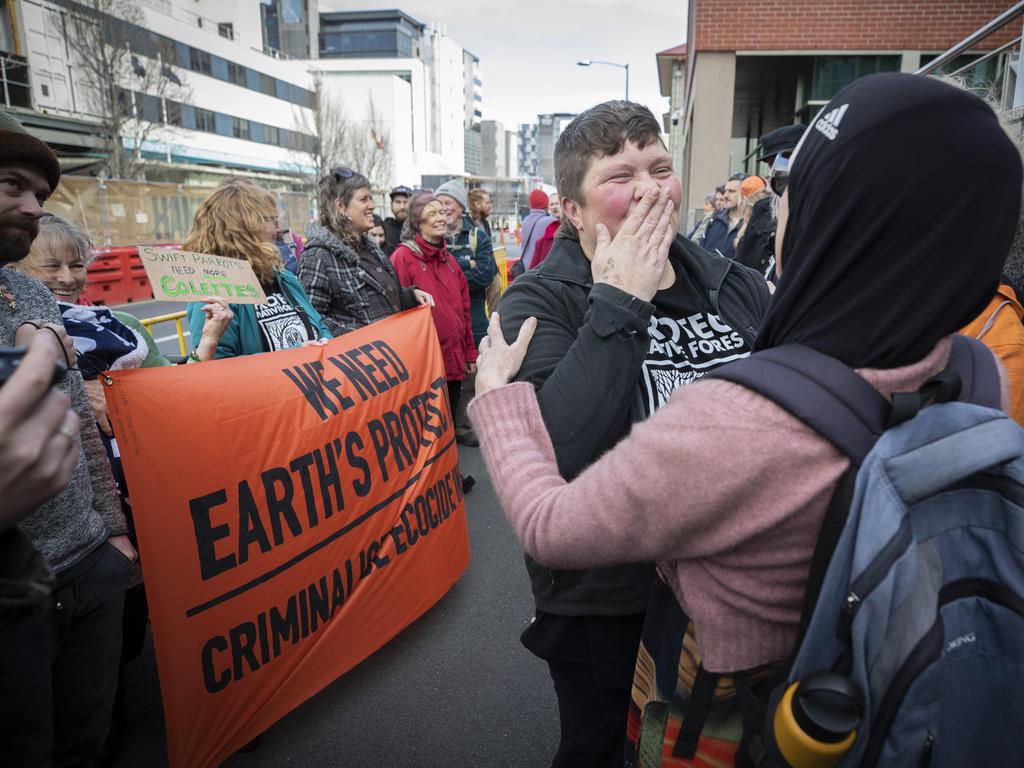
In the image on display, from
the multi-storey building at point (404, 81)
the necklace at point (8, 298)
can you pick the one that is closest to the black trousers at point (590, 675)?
the necklace at point (8, 298)

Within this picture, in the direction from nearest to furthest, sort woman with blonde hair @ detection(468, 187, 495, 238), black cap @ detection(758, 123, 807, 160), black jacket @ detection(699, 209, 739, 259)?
black cap @ detection(758, 123, 807, 160) → black jacket @ detection(699, 209, 739, 259) → woman with blonde hair @ detection(468, 187, 495, 238)

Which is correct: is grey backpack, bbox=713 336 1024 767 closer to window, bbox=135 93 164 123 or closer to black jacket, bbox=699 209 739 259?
black jacket, bbox=699 209 739 259

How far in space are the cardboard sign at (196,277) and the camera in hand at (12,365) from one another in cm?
164

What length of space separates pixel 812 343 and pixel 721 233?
754cm

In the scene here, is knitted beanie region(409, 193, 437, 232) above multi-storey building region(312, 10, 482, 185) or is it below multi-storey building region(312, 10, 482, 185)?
below

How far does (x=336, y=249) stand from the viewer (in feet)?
14.6

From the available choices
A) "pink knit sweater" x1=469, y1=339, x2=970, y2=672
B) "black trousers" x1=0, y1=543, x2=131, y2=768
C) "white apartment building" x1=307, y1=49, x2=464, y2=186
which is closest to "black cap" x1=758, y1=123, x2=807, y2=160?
"pink knit sweater" x1=469, y1=339, x2=970, y2=672

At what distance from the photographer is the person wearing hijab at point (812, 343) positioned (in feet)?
2.90

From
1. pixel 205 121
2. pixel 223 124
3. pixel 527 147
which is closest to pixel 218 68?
pixel 223 124

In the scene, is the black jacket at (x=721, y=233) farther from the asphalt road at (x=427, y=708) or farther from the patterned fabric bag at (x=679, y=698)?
the patterned fabric bag at (x=679, y=698)

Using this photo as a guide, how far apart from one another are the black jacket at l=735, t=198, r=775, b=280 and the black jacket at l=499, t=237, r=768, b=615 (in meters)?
Result: 3.52

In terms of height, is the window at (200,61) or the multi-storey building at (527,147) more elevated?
the multi-storey building at (527,147)

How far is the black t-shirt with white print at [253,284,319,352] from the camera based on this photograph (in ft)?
11.8

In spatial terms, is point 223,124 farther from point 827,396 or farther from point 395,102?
point 827,396
